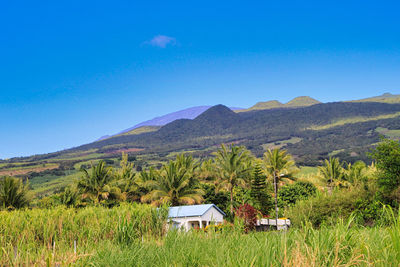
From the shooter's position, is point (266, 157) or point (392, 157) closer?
point (392, 157)

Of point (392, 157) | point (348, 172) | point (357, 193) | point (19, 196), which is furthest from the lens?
point (348, 172)

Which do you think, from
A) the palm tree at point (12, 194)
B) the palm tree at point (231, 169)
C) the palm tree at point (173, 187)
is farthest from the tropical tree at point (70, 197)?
the palm tree at point (231, 169)

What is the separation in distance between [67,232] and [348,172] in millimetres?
50524

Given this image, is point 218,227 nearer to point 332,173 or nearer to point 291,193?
point 291,193

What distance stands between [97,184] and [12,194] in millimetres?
7445

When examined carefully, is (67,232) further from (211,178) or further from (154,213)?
(211,178)

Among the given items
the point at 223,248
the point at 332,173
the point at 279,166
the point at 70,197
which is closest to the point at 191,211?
the point at 70,197

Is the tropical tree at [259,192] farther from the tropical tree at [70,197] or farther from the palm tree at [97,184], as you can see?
the tropical tree at [70,197]

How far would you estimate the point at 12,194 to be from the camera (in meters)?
33.1

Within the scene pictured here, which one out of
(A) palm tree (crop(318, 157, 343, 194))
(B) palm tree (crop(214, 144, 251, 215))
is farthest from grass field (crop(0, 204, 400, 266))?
(A) palm tree (crop(318, 157, 343, 194))

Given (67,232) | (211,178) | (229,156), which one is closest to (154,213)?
(67,232)

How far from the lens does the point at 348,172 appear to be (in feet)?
181

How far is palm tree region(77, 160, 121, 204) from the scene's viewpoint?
36406 mm

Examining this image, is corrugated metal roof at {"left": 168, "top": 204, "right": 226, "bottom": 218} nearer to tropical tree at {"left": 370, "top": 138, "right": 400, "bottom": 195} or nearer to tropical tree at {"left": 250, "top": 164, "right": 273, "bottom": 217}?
tropical tree at {"left": 250, "top": 164, "right": 273, "bottom": 217}
